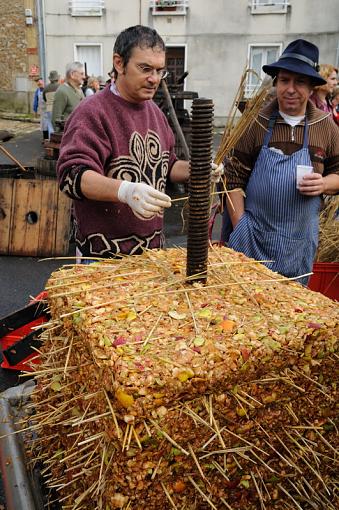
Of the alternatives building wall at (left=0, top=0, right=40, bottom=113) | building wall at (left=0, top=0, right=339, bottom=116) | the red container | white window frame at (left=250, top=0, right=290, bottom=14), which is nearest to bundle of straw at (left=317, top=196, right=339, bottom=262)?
the red container

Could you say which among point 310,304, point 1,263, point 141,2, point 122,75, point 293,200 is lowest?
point 1,263

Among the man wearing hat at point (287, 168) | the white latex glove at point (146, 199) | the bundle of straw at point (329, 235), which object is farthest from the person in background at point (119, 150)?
the bundle of straw at point (329, 235)

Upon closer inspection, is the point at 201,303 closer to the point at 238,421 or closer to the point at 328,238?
the point at 238,421

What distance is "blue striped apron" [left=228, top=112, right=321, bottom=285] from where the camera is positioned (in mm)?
2326

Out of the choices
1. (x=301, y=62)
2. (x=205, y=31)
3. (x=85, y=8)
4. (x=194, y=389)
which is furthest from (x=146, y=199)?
(x=85, y=8)

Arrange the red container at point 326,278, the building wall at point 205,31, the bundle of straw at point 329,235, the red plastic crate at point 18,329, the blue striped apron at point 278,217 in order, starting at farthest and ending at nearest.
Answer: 1. the building wall at point 205,31
2. the bundle of straw at point 329,235
3. the red container at point 326,278
4. the red plastic crate at point 18,329
5. the blue striped apron at point 278,217

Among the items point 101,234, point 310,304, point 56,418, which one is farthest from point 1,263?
point 310,304

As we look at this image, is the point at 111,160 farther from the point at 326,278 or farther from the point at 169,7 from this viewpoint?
the point at 169,7

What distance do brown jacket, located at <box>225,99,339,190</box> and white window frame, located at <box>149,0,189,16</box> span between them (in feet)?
56.3

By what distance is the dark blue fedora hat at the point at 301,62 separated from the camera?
2244 mm

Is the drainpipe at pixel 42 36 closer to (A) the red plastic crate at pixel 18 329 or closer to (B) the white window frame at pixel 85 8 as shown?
(B) the white window frame at pixel 85 8

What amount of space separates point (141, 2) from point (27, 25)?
454 cm

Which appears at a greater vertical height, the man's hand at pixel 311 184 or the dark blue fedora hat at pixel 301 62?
the dark blue fedora hat at pixel 301 62

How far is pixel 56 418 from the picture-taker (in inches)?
54.7
